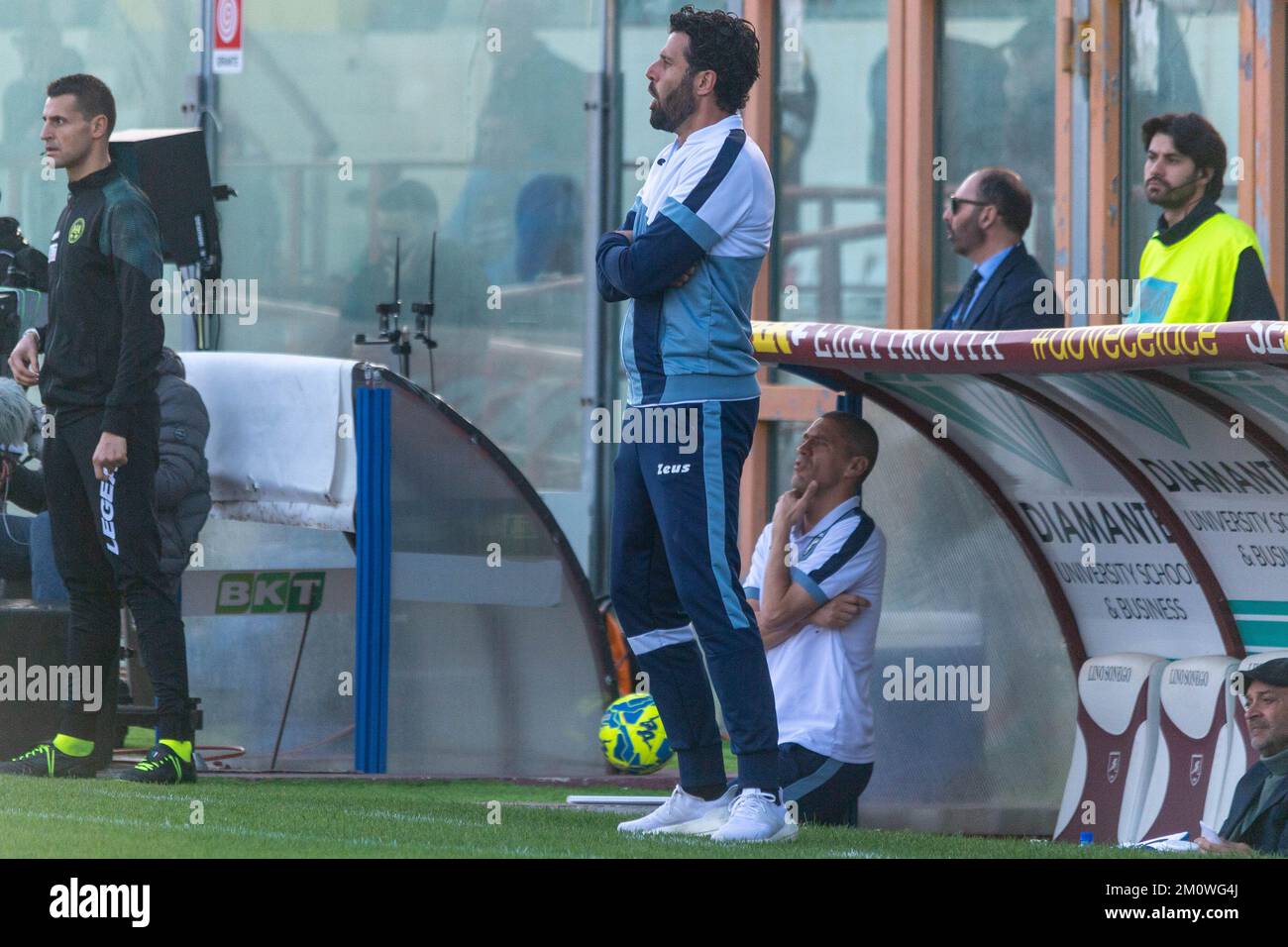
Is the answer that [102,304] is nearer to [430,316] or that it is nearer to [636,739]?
[636,739]

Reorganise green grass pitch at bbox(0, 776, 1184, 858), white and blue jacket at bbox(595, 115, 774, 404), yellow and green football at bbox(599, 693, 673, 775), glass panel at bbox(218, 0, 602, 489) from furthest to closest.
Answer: glass panel at bbox(218, 0, 602, 489), yellow and green football at bbox(599, 693, 673, 775), white and blue jacket at bbox(595, 115, 774, 404), green grass pitch at bbox(0, 776, 1184, 858)

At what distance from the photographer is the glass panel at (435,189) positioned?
13055mm

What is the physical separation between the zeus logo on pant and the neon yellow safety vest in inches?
128

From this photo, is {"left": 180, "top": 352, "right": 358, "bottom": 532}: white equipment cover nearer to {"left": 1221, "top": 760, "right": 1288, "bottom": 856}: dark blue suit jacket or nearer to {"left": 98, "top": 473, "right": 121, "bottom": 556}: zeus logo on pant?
{"left": 98, "top": 473, "right": 121, "bottom": 556}: zeus logo on pant

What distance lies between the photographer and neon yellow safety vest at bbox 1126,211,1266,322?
6.36 metres

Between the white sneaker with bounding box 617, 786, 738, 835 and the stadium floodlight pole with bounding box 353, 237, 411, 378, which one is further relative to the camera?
the stadium floodlight pole with bounding box 353, 237, 411, 378

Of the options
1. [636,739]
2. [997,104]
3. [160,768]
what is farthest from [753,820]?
[997,104]

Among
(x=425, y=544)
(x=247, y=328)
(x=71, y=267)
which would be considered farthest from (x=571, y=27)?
(x=71, y=267)

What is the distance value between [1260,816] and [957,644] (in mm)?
1666

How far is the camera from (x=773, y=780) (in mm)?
5211

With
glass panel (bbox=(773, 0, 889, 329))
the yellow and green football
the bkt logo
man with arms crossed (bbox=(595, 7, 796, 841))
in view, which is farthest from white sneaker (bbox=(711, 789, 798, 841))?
glass panel (bbox=(773, 0, 889, 329))

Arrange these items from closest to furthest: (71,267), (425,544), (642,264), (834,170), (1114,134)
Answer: (642,264)
(71,267)
(425,544)
(1114,134)
(834,170)

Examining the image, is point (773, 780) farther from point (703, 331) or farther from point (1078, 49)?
point (1078, 49)
